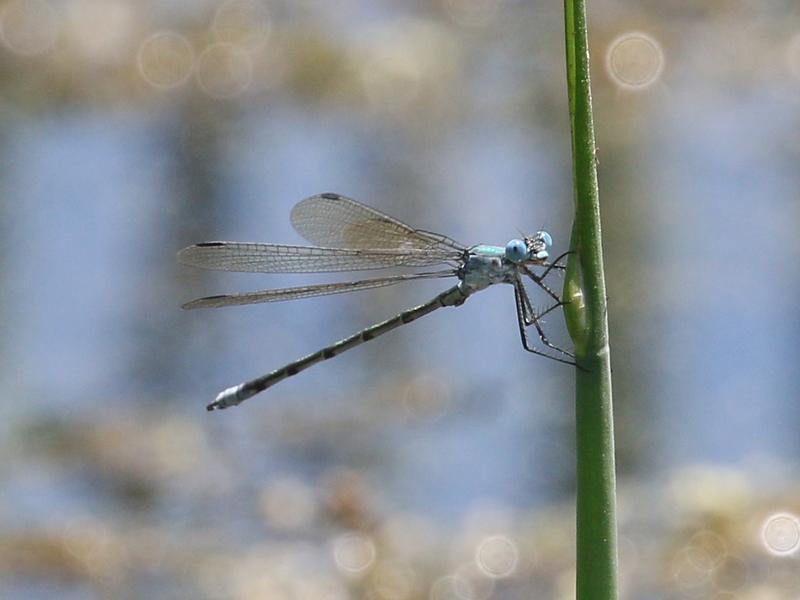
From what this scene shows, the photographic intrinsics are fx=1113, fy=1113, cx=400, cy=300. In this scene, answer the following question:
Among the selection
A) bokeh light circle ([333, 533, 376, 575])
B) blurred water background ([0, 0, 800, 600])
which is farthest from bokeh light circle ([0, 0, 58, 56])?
bokeh light circle ([333, 533, 376, 575])

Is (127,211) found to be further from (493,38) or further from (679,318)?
(679,318)

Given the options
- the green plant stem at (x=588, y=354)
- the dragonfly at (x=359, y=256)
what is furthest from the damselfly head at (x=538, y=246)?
the green plant stem at (x=588, y=354)

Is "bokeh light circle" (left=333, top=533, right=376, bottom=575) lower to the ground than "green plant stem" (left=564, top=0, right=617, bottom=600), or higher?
higher

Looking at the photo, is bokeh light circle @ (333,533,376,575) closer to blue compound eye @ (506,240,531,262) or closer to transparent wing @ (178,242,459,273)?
transparent wing @ (178,242,459,273)

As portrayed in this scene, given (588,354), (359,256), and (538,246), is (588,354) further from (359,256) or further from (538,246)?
(359,256)

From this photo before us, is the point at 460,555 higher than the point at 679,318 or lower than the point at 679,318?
lower

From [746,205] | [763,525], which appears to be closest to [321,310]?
[746,205]

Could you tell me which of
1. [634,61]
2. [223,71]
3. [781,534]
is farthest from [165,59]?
[781,534]
